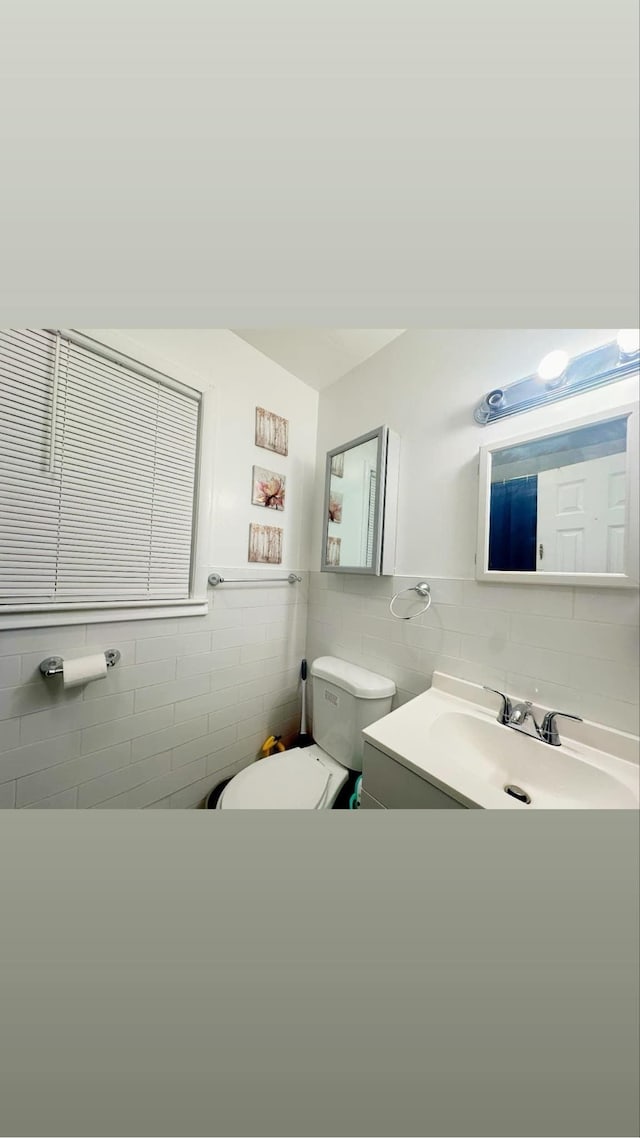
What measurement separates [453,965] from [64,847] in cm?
63

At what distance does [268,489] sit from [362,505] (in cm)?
31

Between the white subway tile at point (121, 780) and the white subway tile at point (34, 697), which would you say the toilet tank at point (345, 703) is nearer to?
the white subway tile at point (121, 780)

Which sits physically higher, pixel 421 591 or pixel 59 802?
pixel 421 591

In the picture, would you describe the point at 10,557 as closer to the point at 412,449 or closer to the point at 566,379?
the point at 412,449

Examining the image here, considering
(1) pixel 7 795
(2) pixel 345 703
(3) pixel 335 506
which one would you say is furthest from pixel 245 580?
(1) pixel 7 795

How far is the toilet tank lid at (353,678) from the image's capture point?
80cm

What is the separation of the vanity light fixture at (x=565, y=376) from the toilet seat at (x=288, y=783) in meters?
1.05

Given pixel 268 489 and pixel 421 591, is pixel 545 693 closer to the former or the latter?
pixel 421 591

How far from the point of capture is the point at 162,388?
79 centimetres

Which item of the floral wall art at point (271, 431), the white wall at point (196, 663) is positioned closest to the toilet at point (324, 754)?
the white wall at point (196, 663)

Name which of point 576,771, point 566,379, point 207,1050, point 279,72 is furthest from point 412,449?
point 207,1050

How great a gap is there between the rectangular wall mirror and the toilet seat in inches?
23.9

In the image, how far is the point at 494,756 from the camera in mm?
588

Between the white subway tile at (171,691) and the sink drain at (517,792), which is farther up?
the white subway tile at (171,691)
